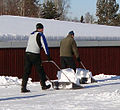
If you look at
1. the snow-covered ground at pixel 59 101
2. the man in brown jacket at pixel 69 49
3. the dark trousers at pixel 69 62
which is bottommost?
the snow-covered ground at pixel 59 101

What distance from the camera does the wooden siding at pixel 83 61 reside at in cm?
1313

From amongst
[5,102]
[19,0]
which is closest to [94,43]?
[5,102]

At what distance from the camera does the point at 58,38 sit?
45.7 feet

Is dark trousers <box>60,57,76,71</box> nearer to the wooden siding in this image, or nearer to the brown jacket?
the brown jacket

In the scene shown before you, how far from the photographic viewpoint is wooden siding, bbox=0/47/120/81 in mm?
13133

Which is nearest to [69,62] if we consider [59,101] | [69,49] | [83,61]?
[69,49]

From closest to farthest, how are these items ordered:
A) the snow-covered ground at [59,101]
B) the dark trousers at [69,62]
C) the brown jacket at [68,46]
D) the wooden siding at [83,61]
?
the snow-covered ground at [59,101]
the brown jacket at [68,46]
the dark trousers at [69,62]
the wooden siding at [83,61]

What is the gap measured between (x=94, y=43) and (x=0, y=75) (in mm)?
3809

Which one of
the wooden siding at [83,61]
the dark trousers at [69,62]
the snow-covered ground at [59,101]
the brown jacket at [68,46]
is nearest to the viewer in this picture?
the snow-covered ground at [59,101]

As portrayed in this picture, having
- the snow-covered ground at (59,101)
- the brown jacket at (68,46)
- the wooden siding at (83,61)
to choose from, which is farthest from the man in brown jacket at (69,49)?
the wooden siding at (83,61)

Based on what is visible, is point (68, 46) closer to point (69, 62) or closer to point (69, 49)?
point (69, 49)

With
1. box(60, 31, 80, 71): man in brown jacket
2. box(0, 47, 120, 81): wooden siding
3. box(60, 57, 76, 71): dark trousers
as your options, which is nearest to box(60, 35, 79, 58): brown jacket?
box(60, 31, 80, 71): man in brown jacket

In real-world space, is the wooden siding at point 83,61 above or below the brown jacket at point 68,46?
below

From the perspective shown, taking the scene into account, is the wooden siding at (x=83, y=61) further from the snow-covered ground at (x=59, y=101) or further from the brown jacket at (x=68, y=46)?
the snow-covered ground at (x=59, y=101)
